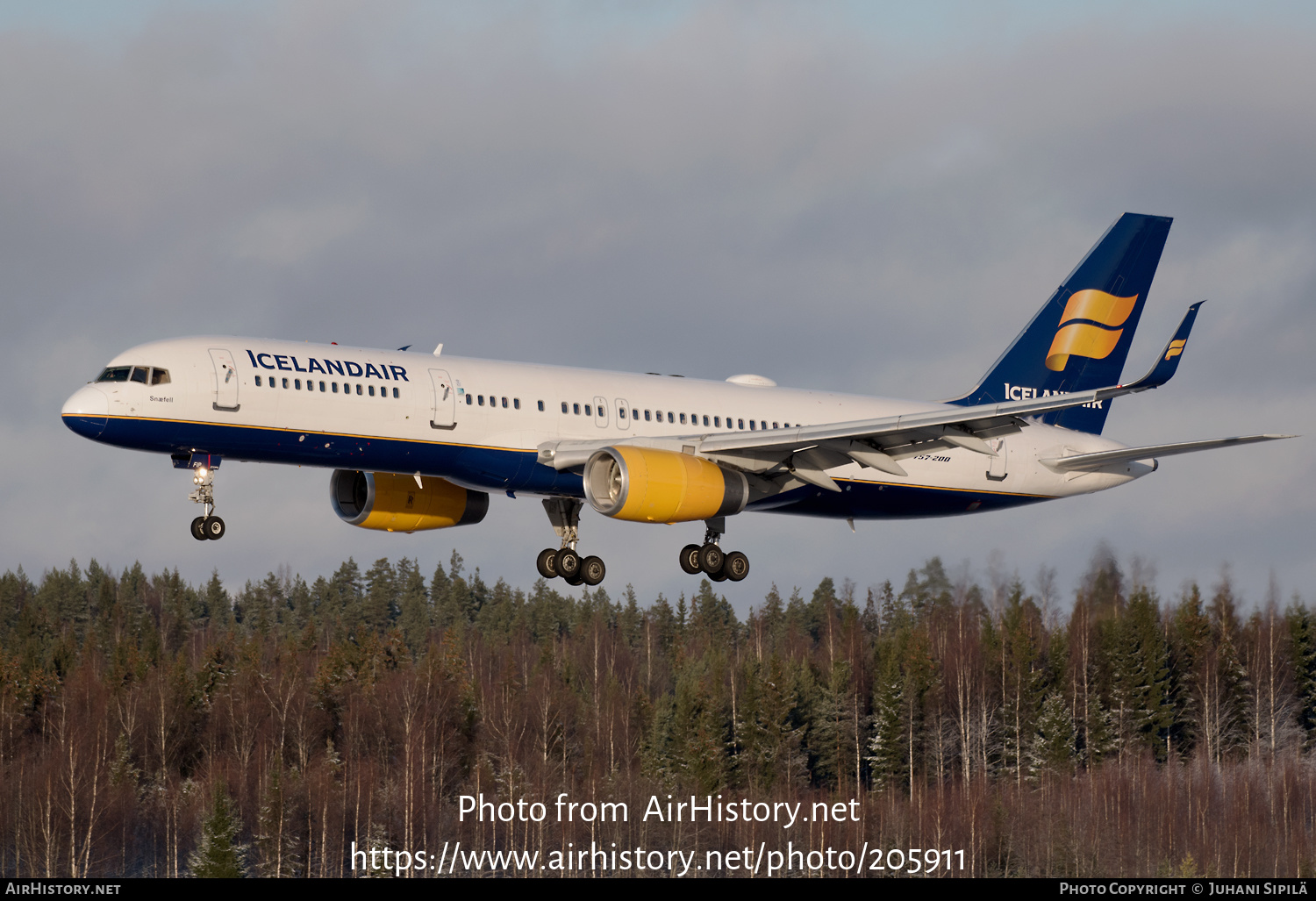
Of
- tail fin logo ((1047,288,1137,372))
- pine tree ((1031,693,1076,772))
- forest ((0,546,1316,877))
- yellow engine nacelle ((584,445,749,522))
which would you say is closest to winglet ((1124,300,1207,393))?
yellow engine nacelle ((584,445,749,522))

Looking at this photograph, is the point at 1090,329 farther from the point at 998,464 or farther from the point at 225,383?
the point at 225,383

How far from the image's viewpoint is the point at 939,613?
397 feet

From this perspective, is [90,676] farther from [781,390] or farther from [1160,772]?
[781,390]

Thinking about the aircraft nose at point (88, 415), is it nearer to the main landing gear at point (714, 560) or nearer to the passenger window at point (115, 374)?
the passenger window at point (115, 374)

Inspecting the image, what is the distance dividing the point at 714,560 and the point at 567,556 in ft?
13.6

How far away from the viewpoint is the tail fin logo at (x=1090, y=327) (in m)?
52.2

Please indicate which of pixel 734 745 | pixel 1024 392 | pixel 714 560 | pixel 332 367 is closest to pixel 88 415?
pixel 332 367

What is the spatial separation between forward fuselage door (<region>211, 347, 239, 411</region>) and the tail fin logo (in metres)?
27.4

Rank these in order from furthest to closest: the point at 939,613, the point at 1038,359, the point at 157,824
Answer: the point at 939,613, the point at 157,824, the point at 1038,359

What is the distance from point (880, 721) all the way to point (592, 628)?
164ft

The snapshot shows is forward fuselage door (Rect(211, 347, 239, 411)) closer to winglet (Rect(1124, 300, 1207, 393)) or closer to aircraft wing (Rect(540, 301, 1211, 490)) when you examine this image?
aircraft wing (Rect(540, 301, 1211, 490))

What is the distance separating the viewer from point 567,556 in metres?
44.0

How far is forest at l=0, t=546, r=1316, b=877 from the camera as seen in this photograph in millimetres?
94625

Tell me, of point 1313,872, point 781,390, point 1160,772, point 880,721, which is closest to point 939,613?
point 880,721
